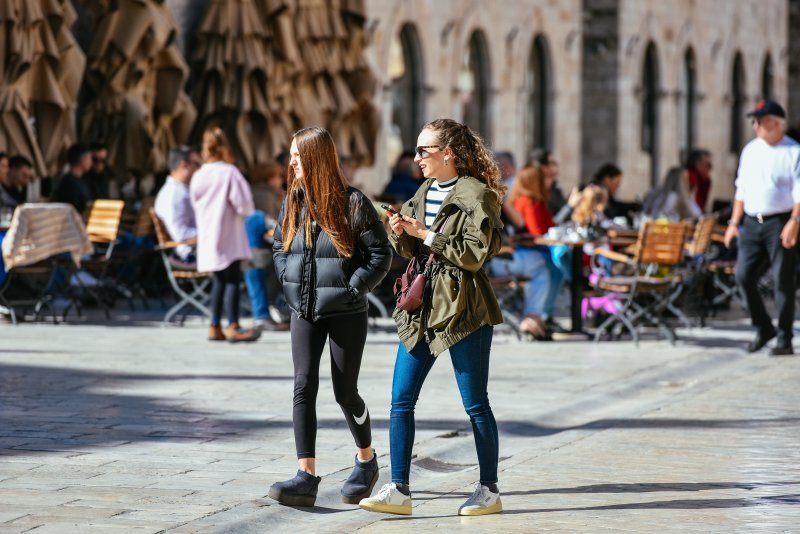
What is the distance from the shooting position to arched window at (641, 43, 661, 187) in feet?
116

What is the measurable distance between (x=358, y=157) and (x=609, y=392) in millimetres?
11342

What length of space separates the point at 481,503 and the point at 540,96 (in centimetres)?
2492

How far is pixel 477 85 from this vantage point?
29203mm

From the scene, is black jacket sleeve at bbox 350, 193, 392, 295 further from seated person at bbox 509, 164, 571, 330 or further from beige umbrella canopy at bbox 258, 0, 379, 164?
beige umbrella canopy at bbox 258, 0, 379, 164

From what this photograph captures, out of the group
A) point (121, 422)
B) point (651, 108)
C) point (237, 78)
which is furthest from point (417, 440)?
point (651, 108)

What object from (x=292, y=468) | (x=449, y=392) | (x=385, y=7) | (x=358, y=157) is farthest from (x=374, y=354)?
(x=385, y=7)

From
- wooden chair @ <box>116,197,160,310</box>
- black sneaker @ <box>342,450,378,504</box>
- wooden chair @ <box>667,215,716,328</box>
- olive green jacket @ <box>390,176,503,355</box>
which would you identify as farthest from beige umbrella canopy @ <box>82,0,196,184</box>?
olive green jacket @ <box>390,176,503,355</box>

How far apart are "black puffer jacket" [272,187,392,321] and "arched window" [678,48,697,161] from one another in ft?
101

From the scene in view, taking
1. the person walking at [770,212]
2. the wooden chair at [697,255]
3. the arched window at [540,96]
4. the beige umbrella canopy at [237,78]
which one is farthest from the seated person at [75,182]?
the arched window at [540,96]

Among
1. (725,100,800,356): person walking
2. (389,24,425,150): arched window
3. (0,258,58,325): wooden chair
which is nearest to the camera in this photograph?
(725,100,800,356): person walking

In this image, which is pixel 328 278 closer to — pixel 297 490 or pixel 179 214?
pixel 297 490

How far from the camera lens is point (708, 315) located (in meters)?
18.1

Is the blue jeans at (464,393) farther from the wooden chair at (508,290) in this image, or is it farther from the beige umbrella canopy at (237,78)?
the beige umbrella canopy at (237,78)

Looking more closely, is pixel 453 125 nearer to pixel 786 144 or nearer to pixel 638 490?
pixel 638 490
